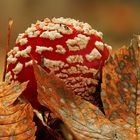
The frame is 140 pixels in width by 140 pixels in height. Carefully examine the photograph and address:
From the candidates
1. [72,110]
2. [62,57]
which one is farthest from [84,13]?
[72,110]

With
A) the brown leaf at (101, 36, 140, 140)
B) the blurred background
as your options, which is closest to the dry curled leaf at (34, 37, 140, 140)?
the brown leaf at (101, 36, 140, 140)

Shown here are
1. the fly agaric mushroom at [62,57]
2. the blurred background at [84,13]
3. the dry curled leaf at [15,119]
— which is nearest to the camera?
the dry curled leaf at [15,119]

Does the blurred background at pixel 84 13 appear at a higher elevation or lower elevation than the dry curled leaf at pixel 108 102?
higher

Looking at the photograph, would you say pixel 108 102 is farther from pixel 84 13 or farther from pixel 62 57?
pixel 84 13

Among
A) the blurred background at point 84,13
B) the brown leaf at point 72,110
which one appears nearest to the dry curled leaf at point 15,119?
the brown leaf at point 72,110

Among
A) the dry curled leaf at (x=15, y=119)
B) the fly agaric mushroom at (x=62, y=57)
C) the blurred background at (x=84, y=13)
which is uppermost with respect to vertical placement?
the blurred background at (x=84, y=13)

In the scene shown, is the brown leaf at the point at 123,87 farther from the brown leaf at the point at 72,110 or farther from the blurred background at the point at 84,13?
the blurred background at the point at 84,13

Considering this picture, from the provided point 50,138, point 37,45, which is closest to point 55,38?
point 37,45
